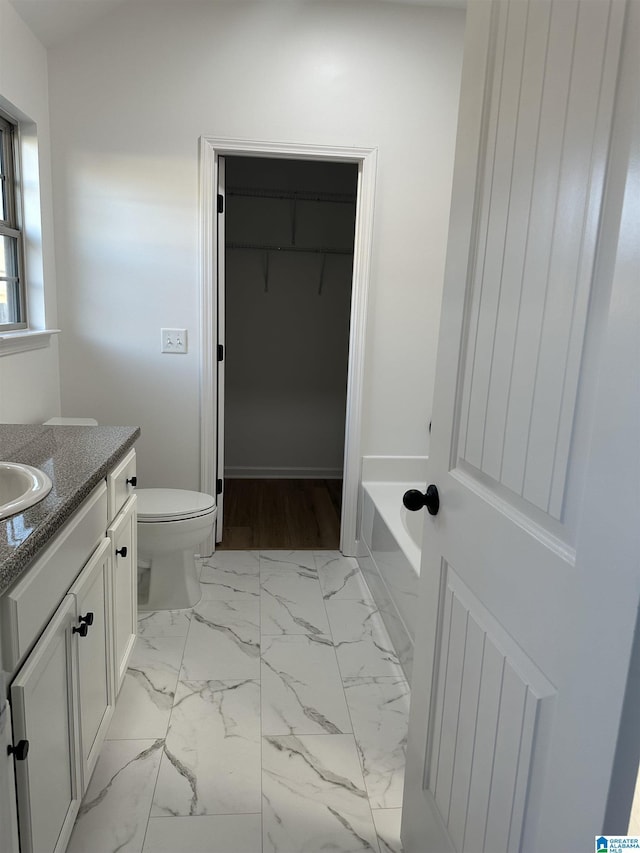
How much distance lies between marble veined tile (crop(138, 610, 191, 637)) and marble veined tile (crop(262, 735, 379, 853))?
75 cm

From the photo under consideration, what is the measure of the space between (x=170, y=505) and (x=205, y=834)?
135cm

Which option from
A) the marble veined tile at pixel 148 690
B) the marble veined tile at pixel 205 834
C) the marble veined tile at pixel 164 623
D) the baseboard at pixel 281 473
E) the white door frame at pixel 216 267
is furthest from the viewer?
the baseboard at pixel 281 473

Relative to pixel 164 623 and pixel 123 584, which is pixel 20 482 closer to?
pixel 123 584

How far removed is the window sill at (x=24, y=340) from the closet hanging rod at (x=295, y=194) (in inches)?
77.0

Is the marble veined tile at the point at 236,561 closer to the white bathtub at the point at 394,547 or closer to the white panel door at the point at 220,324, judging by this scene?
the white panel door at the point at 220,324

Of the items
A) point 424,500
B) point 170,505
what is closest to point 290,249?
point 170,505

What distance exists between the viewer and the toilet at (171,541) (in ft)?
8.15

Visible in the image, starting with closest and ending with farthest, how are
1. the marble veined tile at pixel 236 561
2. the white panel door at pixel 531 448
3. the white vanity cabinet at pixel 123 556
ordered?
the white panel door at pixel 531 448 → the white vanity cabinet at pixel 123 556 → the marble veined tile at pixel 236 561

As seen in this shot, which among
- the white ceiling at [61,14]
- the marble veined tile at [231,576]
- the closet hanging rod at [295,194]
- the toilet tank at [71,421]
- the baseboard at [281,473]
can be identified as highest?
the white ceiling at [61,14]

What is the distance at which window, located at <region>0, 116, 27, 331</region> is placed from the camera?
97.8 inches

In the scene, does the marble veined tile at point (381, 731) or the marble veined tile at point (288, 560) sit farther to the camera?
the marble veined tile at point (288, 560)

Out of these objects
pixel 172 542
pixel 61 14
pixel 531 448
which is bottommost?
pixel 172 542

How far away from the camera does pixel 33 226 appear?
2631 mm

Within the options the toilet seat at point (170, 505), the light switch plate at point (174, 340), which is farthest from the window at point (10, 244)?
the toilet seat at point (170, 505)
